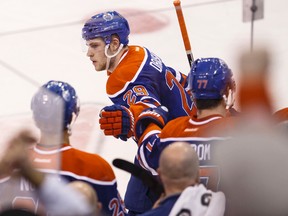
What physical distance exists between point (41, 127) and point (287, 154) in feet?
2.40

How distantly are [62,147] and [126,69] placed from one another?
97cm

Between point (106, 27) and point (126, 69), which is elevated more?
point (106, 27)

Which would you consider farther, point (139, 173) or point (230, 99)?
point (230, 99)

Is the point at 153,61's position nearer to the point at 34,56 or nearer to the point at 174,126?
the point at 174,126

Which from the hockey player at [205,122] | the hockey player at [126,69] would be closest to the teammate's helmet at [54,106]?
the hockey player at [205,122]

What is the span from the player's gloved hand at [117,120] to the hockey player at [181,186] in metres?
0.91

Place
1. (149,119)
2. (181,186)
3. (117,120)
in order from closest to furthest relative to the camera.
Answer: (181,186) < (149,119) < (117,120)

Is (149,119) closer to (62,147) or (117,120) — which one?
(117,120)

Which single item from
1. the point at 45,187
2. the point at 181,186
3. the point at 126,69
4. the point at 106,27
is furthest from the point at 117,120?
the point at 45,187

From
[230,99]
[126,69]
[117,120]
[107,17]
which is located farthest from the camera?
[107,17]

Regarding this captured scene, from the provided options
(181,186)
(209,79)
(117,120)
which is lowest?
(117,120)

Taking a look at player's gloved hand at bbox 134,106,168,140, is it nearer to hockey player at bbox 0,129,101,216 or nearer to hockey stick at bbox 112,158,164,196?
hockey stick at bbox 112,158,164,196

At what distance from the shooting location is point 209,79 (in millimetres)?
2838

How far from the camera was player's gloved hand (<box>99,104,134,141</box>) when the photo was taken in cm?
328
